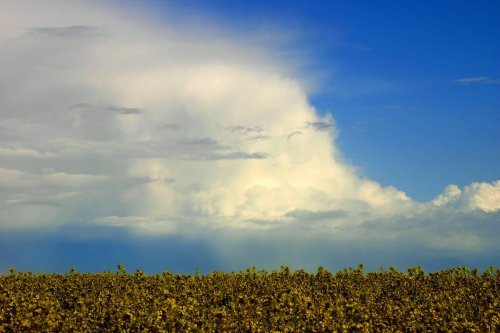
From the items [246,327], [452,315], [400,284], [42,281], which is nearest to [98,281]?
[42,281]

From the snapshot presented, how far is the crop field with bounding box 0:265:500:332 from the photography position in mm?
18578

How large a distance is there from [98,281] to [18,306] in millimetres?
6070

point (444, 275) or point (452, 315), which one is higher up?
point (444, 275)

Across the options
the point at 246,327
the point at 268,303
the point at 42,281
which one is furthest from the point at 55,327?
the point at 42,281

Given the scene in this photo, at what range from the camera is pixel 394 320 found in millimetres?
19344

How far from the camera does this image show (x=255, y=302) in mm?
21766

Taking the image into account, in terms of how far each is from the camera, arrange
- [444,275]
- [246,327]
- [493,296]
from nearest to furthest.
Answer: [246,327], [493,296], [444,275]

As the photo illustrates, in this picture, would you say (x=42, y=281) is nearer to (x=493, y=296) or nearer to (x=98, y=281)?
(x=98, y=281)

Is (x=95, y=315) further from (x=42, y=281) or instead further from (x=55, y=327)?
(x=42, y=281)

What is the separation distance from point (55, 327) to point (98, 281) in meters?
8.14

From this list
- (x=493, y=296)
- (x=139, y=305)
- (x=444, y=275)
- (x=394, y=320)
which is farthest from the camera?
(x=444, y=275)

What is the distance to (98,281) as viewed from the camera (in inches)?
1053

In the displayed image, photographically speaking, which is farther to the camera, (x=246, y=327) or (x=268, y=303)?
(x=268, y=303)

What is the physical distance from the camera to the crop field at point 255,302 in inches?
731
